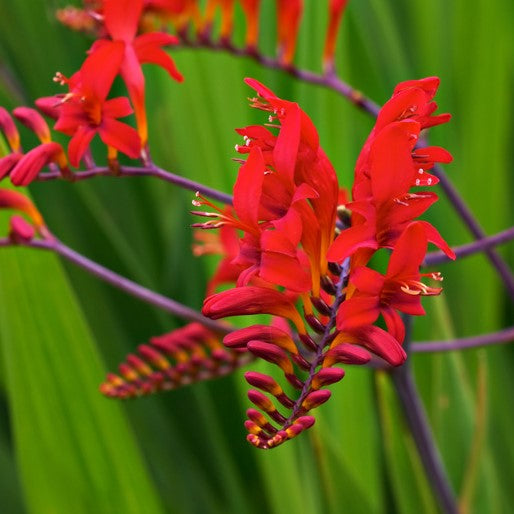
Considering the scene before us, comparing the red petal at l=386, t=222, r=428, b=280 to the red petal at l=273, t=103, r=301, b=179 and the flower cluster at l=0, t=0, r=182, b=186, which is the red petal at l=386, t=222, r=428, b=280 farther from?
the flower cluster at l=0, t=0, r=182, b=186

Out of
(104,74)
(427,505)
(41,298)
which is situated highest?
(104,74)

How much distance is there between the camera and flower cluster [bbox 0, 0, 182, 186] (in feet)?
1.57

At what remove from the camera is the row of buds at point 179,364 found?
606 mm

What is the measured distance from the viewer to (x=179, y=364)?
62 centimetres

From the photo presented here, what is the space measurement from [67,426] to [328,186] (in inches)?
15.5

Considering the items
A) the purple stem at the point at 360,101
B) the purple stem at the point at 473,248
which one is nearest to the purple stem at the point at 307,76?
the purple stem at the point at 360,101

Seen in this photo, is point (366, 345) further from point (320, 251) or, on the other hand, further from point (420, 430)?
point (420, 430)

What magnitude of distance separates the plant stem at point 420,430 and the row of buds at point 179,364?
12 centimetres

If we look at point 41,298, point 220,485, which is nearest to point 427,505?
point 220,485

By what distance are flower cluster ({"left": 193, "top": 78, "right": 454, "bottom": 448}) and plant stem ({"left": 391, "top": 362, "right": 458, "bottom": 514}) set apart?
18cm

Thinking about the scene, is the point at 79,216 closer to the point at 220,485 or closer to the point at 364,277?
the point at 220,485

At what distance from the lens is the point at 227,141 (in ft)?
2.78

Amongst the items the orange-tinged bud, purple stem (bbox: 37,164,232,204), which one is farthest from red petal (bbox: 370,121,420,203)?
the orange-tinged bud

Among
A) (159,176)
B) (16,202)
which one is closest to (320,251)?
(159,176)
